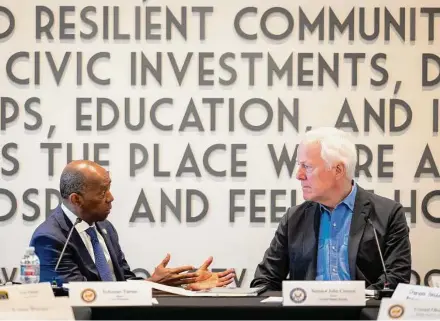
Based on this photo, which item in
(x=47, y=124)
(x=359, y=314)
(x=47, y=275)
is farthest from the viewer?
(x=47, y=124)

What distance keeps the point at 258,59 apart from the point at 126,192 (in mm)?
1263

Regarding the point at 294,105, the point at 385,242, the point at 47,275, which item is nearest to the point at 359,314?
the point at 385,242

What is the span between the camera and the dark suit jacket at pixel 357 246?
4141 mm

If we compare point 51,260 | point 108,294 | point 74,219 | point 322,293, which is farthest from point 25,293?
point 74,219

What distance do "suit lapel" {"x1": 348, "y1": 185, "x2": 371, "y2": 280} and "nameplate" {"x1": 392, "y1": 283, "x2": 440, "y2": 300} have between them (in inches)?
Answer: 36.0

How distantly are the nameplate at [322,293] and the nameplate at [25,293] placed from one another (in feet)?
2.80

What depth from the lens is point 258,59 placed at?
18.2 feet

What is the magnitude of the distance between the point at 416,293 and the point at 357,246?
105 cm

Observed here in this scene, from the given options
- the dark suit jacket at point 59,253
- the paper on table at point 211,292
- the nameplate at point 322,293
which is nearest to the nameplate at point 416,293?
the nameplate at point 322,293

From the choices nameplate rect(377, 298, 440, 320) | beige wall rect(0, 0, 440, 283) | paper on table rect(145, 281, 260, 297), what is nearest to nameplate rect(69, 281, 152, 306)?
paper on table rect(145, 281, 260, 297)

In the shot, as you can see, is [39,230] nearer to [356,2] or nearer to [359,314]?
[359,314]

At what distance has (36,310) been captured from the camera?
278 cm

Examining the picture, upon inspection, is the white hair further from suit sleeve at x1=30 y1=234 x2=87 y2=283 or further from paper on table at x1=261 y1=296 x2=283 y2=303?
suit sleeve at x1=30 y1=234 x2=87 y2=283

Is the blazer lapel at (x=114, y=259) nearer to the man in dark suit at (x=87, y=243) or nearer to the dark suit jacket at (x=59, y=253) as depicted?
the man in dark suit at (x=87, y=243)
